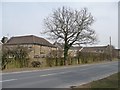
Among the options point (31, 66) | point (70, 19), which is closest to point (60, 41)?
point (70, 19)

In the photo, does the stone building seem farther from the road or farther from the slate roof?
the road

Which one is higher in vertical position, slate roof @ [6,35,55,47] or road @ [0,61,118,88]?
slate roof @ [6,35,55,47]

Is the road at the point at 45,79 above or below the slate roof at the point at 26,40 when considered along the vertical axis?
below

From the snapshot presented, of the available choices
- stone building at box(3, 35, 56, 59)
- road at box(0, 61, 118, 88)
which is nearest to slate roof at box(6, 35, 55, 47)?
stone building at box(3, 35, 56, 59)

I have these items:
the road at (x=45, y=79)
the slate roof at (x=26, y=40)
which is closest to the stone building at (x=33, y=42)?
the slate roof at (x=26, y=40)

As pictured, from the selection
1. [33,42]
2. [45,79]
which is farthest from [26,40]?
[45,79]

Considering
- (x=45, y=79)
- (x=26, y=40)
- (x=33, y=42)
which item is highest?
(x=26, y=40)

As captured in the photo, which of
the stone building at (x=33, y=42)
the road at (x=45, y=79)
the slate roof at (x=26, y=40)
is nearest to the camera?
the road at (x=45, y=79)

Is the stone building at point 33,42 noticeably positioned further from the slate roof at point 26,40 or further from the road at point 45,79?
the road at point 45,79

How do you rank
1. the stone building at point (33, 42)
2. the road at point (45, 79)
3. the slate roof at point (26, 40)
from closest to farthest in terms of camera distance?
the road at point (45, 79) → the stone building at point (33, 42) → the slate roof at point (26, 40)

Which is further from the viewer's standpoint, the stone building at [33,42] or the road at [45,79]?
the stone building at [33,42]

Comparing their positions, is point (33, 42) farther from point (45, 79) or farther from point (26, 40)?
point (45, 79)

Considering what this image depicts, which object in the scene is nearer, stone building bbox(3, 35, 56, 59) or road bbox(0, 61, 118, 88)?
road bbox(0, 61, 118, 88)

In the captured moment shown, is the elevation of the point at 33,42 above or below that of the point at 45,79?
above
